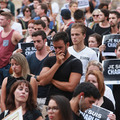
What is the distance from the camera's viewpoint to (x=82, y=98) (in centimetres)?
631

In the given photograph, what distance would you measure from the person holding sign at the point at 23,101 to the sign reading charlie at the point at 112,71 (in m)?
1.87

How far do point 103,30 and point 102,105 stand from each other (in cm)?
487

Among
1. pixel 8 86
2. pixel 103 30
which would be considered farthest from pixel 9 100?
pixel 103 30

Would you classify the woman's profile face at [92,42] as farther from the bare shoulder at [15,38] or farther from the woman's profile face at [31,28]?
the bare shoulder at [15,38]

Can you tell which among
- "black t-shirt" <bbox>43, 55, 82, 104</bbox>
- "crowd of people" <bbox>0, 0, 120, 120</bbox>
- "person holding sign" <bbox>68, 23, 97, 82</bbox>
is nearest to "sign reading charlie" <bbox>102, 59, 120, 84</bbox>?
"crowd of people" <bbox>0, 0, 120, 120</bbox>

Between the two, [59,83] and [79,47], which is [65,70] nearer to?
[59,83]

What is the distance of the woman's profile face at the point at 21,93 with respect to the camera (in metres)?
7.21

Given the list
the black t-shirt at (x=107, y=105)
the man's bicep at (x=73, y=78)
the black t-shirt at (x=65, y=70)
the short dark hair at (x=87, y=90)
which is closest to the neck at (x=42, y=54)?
the black t-shirt at (x=65, y=70)

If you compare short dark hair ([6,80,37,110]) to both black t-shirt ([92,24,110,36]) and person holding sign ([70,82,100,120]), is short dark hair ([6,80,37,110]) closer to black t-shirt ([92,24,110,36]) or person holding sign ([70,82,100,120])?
person holding sign ([70,82,100,120])

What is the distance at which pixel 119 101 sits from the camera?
877 centimetres

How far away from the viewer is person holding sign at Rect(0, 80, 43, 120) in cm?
720

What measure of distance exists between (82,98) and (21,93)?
124 cm

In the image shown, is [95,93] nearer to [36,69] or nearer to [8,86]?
[8,86]

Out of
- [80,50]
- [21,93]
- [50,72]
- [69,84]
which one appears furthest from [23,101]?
[80,50]
